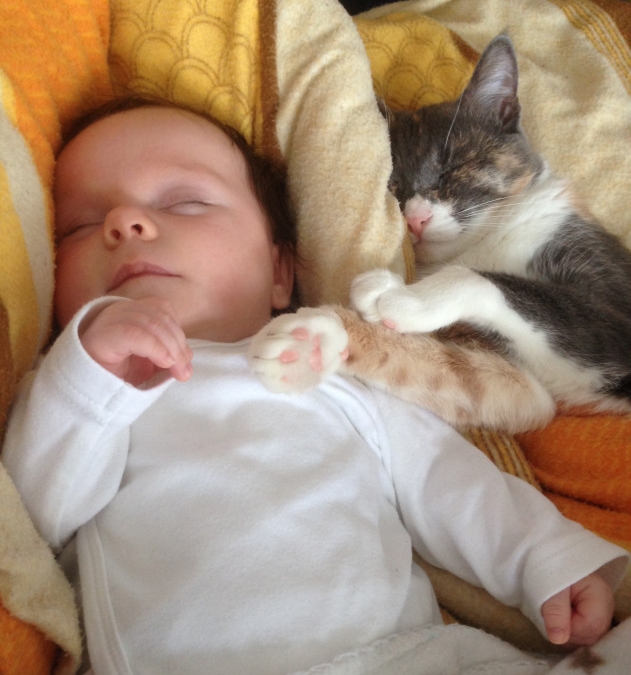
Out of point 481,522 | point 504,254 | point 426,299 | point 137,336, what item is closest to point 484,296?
point 426,299

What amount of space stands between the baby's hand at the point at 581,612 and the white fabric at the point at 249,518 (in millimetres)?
22

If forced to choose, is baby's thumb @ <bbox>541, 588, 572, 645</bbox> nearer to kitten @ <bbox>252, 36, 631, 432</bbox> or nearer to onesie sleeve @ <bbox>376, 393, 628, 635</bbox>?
onesie sleeve @ <bbox>376, 393, 628, 635</bbox>

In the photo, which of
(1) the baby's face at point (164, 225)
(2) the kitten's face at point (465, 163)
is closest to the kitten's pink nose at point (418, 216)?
(2) the kitten's face at point (465, 163)

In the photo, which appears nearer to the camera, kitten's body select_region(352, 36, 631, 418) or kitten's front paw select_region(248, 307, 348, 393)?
kitten's front paw select_region(248, 307, 348, 393)

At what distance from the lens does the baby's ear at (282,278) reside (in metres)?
1.17

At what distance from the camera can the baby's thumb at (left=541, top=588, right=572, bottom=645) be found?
785mm

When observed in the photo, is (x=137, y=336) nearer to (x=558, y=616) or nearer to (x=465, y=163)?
(x=558, y=616)

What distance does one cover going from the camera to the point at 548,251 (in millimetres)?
1224

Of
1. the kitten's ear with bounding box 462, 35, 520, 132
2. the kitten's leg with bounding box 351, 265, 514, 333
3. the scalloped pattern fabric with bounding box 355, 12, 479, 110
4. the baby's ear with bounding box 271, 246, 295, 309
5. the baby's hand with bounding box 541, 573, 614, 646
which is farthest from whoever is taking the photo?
the scalloped pattern fabric with bounding box 355, 12, 479, 110

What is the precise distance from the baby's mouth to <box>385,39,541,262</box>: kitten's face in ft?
2.01

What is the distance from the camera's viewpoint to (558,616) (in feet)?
2.63

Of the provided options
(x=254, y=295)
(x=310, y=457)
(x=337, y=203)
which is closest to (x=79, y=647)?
(x=310, y=457)

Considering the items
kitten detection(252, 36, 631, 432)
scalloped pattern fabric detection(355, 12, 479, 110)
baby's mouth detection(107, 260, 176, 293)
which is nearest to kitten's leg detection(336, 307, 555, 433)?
kitten detection(252, 36, 631, 432)

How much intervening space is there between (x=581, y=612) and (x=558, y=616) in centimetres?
4
